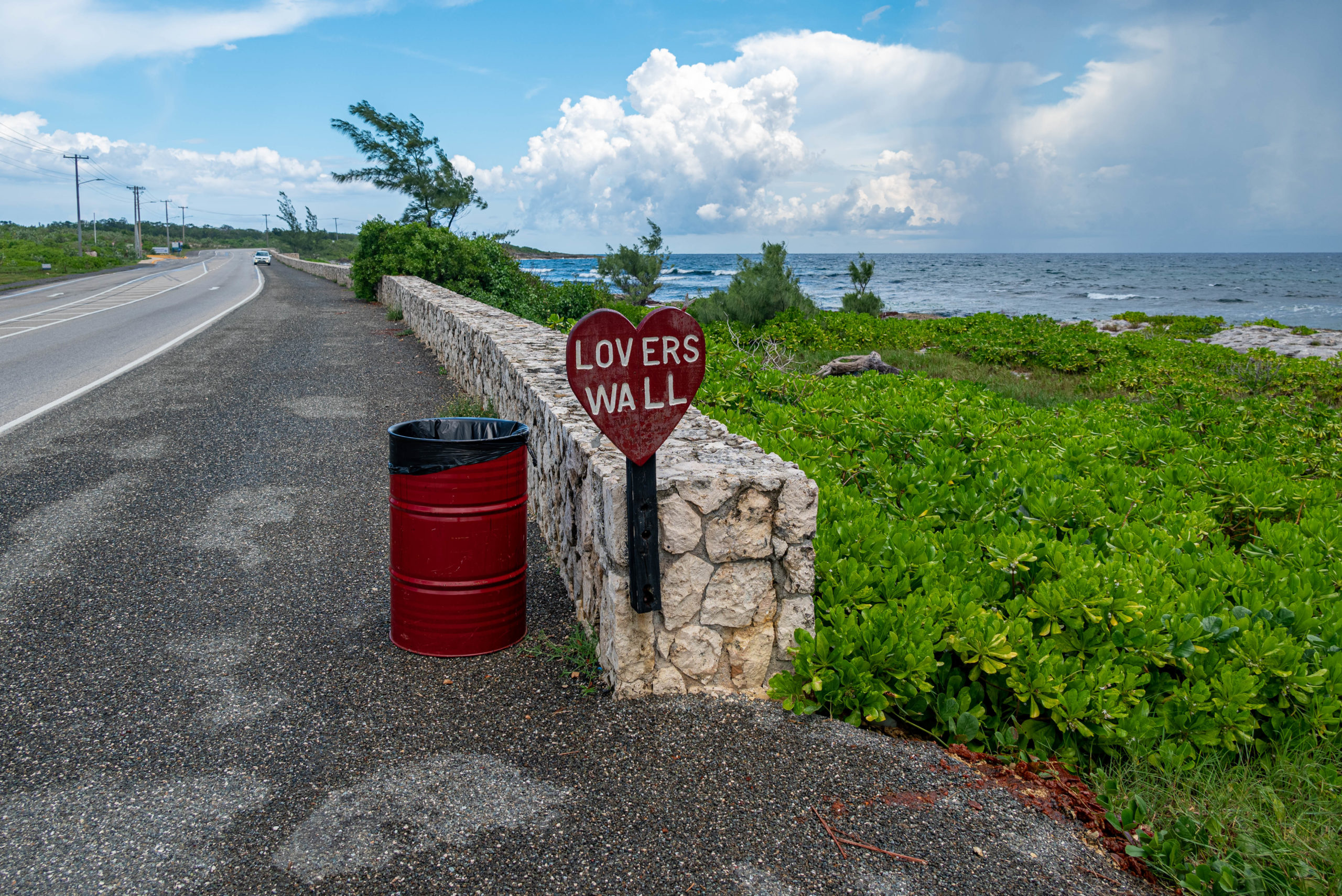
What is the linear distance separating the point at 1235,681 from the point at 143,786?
3.80m

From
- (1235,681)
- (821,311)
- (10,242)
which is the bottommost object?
(1235,681)

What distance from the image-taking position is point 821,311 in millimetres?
17750

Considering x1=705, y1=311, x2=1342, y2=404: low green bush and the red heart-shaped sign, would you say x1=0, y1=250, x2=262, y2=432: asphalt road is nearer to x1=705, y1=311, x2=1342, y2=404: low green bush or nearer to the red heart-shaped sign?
the red heart-shaped sign

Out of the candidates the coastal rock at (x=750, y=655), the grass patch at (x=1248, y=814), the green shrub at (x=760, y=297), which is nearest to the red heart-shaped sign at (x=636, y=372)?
the coastal rock at (x=750, y=655)

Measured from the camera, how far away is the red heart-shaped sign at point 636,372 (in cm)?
270

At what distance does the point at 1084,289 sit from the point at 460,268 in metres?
59.3

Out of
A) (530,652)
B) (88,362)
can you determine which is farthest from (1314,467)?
(88,362)

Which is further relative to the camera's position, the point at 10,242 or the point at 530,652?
the point at 10,242

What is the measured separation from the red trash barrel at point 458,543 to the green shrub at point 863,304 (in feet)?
61.9

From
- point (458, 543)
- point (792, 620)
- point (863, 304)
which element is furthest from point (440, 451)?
point (863, 304)

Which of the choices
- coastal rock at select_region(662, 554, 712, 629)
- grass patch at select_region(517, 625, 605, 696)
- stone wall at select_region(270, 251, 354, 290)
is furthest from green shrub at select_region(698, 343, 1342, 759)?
stone wall at select_region(270, 251, 354, 290)

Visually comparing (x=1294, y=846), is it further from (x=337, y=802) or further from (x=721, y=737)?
(x=337, y=802)

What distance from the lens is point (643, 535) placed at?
9.39 ft

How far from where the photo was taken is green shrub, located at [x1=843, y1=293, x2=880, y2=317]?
21.2 metres
